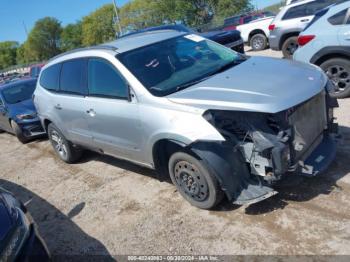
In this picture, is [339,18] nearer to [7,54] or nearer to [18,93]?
[18,93]

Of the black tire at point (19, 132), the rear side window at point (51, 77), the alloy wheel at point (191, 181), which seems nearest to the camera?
the alloy wheel at point (191, 181)

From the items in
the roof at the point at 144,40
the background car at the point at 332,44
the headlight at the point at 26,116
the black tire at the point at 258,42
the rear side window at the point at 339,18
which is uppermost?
the roof at the point at 144,40

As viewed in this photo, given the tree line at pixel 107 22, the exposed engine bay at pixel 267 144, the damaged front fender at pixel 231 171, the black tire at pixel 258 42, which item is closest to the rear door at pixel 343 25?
the exposed engine bay at pixel 267 144

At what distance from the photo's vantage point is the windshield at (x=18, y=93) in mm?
9352

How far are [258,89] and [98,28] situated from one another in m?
83.8

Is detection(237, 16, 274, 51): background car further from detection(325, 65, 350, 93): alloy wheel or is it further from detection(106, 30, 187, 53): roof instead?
detection(106, 30, 187, 53): roof

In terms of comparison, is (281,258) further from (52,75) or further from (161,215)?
(52,75)

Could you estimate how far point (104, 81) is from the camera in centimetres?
454

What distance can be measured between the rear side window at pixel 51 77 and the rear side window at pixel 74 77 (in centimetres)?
23

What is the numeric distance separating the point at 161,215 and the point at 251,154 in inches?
53.3

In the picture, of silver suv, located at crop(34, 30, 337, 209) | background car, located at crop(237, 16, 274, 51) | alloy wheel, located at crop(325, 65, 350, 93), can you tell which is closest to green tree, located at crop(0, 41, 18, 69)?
background car, located at crop(237, 16, 274, 51)

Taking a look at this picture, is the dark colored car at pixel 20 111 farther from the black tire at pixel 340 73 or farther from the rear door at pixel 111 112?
the black tire at pixel 340 73

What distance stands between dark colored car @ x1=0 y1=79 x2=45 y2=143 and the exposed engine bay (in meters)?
6.27

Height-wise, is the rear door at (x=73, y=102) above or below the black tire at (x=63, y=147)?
above
